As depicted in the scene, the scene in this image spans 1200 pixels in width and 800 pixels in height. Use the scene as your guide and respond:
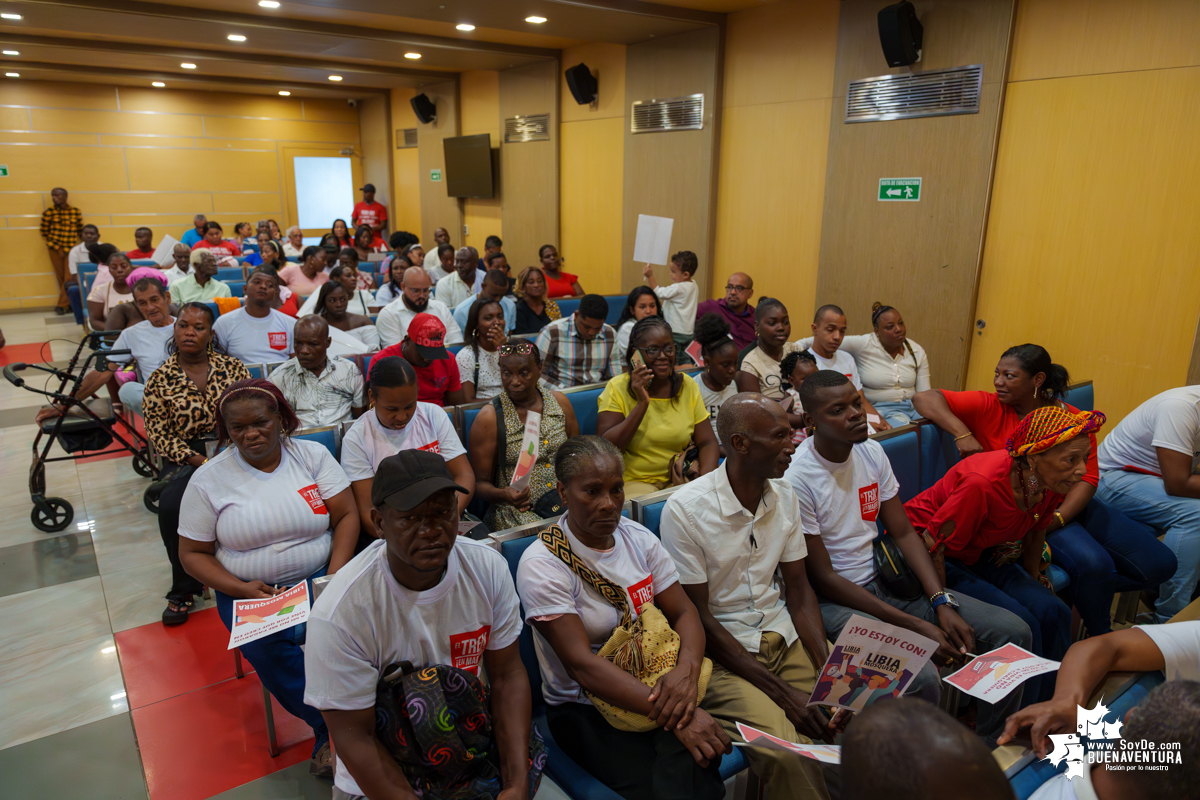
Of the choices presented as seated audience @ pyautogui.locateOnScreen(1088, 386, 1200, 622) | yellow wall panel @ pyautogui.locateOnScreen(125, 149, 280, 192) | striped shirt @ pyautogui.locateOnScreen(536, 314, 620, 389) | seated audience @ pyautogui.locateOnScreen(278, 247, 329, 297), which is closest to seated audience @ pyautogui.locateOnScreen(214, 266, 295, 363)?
striped shirt @ pyautogui.locateOnScreen(536, 314, 620, 389)

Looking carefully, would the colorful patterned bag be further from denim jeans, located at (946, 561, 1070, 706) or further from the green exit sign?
the green exit sign

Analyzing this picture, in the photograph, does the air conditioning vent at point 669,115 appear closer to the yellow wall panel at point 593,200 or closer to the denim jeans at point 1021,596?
the yellow wall panel at point 593,200

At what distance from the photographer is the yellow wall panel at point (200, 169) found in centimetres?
1382

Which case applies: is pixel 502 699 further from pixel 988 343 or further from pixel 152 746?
pixel 988 343

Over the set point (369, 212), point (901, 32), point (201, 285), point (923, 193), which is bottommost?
point (201, 285)

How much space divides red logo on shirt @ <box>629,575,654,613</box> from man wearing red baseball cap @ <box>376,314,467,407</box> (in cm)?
226

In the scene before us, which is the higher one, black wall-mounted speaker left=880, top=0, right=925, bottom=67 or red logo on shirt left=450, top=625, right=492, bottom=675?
black wall-mounted speaker left=880, top=0, right=925, bottom=67

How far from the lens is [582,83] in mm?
9281

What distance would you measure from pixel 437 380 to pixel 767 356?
2057 millimetres

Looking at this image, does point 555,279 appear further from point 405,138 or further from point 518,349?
point 405,138

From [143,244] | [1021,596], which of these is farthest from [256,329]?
[143,244]

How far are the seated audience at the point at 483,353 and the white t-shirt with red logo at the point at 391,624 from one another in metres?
2.62

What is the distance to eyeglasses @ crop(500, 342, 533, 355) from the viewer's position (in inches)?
136

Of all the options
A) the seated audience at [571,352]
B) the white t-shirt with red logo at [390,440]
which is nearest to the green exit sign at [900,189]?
the seated audience at [571,352]
